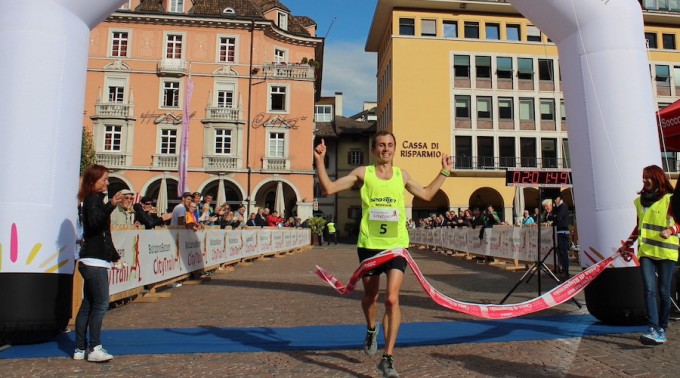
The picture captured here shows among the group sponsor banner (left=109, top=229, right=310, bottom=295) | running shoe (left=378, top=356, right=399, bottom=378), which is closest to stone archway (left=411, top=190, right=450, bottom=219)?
sponsor banner (left=109, top=229, right=310, bottom=295)

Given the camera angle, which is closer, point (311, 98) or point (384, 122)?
point (311, 98)

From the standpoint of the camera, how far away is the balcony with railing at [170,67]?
1602 inches

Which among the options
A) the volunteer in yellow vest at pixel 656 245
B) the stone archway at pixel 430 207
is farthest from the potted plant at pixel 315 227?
the volunteer in yellow vest at pixel 656 245

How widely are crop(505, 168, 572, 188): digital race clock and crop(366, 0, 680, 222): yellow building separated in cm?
3415

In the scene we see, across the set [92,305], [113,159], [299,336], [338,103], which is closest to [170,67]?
[113,159]

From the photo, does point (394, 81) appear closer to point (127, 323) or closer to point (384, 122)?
point (384, 122)

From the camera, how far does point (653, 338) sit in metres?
5.37

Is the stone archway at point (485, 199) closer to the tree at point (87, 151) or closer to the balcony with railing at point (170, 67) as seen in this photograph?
the balcony with railing at point (170, 67)

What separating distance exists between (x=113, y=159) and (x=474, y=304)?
39.1 metres

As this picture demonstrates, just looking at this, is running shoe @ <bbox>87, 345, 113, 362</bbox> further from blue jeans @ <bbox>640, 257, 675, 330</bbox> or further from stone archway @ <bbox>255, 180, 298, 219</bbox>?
stone archway @ <bbox>255, 180, 298, 219</bbox>

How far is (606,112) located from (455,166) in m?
37.8

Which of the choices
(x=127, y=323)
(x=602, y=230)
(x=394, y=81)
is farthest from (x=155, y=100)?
(x=602, y=230)

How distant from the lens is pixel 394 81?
44.0 m

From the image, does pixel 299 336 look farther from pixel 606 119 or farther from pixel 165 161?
pixel 165 161
